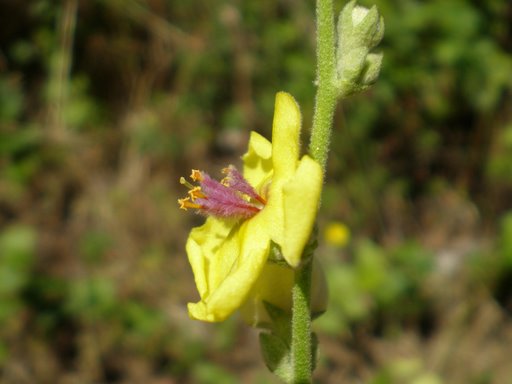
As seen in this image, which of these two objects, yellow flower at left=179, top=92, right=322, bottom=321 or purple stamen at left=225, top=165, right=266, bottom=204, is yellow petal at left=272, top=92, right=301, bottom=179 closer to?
yellow flower at left=179, top=92, right=322, bottom=321

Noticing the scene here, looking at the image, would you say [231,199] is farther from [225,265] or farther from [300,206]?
[300,206]

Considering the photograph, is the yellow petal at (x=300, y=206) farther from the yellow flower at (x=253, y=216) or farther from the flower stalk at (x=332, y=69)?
the flower stalk at (x=332, y=69)

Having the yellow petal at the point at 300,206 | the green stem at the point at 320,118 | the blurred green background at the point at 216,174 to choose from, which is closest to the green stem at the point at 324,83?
the green stem at the point at 320,118

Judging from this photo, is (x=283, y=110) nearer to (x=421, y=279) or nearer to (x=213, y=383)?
(x=213, y=383)

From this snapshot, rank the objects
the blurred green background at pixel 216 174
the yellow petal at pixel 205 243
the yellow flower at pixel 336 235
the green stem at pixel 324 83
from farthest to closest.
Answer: the yellow flower at pixel 336 235 → the blurred green background at pixel 216 174 → the yellow petal at pixel 205 243 → the green stem at pixel 324 83

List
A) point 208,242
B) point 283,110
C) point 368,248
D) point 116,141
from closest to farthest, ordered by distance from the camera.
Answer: point 283,110, point 208,242, point 368,248, point 116,141

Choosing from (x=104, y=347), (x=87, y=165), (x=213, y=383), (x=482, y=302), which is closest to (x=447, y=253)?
(x=482, y=302)

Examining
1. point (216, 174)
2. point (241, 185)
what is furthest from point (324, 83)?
point (216, 174)
